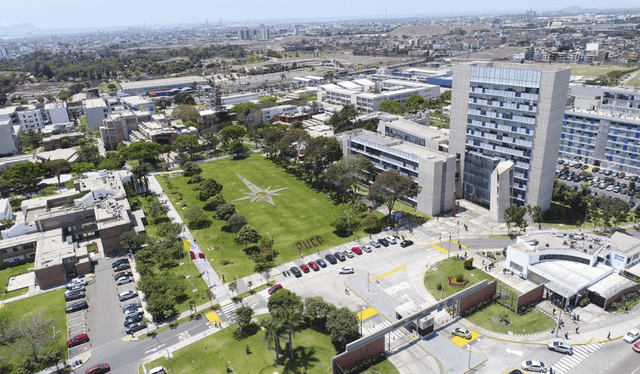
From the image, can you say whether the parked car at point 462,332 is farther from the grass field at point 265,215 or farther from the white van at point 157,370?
the white van at point 157,370

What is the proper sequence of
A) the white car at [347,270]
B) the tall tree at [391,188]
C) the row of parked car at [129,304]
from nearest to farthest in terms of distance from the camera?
the row of parked car at [129,304], the white car at [347,270], the tall tree at [391,188]

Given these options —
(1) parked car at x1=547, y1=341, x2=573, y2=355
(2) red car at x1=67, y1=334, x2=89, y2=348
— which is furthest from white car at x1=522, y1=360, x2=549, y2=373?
(2) red car at x1=67, y1=334, x2=89, y2=348

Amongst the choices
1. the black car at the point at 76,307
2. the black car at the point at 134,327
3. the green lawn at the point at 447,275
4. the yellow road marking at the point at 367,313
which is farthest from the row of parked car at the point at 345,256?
the black car at the point at 76,307

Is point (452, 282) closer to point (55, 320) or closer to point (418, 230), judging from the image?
point (418, 230)

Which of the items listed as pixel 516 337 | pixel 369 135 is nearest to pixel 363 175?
pixel 369 135

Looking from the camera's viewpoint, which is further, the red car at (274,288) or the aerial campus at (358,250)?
the red car at (274,288)

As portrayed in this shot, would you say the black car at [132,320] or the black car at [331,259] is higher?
the black car at [132,320]

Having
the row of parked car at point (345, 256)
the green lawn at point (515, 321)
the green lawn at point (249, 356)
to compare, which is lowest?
the green lawn at point (515, 321)
